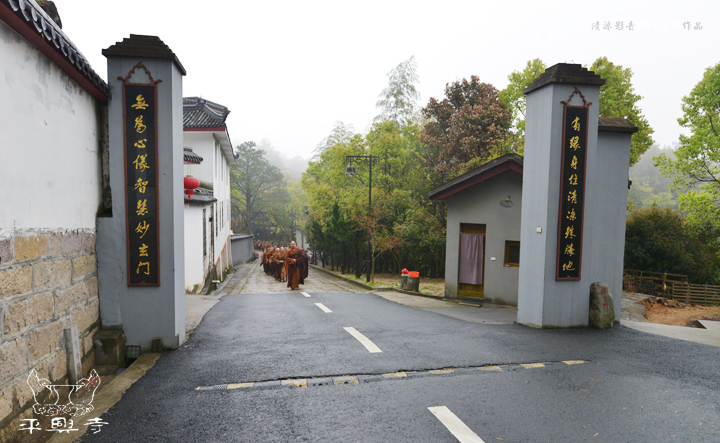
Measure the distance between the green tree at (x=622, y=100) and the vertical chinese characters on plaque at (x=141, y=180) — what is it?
27.4 m

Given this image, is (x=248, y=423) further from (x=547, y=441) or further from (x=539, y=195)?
(x=539, y=195)

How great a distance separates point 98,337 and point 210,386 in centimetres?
197

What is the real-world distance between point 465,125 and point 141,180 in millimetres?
27659

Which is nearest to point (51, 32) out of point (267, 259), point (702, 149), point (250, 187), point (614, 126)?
point (614, 126)

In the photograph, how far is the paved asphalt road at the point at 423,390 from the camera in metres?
3.52

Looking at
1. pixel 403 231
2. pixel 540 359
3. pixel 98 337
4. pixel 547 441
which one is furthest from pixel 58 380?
pixel 403 231

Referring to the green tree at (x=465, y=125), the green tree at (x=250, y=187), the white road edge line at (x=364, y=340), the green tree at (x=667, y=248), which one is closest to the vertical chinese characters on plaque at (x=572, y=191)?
the white road edge line at (x=364, y=340)

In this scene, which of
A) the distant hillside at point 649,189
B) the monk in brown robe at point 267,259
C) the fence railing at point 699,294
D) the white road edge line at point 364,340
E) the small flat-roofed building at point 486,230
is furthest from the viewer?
the distant hillside at point 649,189

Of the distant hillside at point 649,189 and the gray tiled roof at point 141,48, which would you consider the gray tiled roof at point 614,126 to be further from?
the distant hillside at point 649,189

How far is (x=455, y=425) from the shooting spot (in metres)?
3.62

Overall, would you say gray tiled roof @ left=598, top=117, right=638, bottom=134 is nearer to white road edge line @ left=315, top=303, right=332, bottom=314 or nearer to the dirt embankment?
white road edge line @ left=315, top=303, right=332, bottom=314

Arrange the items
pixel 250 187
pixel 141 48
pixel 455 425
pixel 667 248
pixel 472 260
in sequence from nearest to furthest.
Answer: pixel 455 425 < pixel 141 48 < pixel 472 260 < pixel 667 248 < pixel 250 187

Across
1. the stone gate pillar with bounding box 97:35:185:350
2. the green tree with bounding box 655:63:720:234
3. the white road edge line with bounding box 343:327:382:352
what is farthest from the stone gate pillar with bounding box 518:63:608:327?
the green tree with bounding box 655:63:720:234

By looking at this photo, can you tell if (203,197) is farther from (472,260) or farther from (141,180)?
(141,180)
